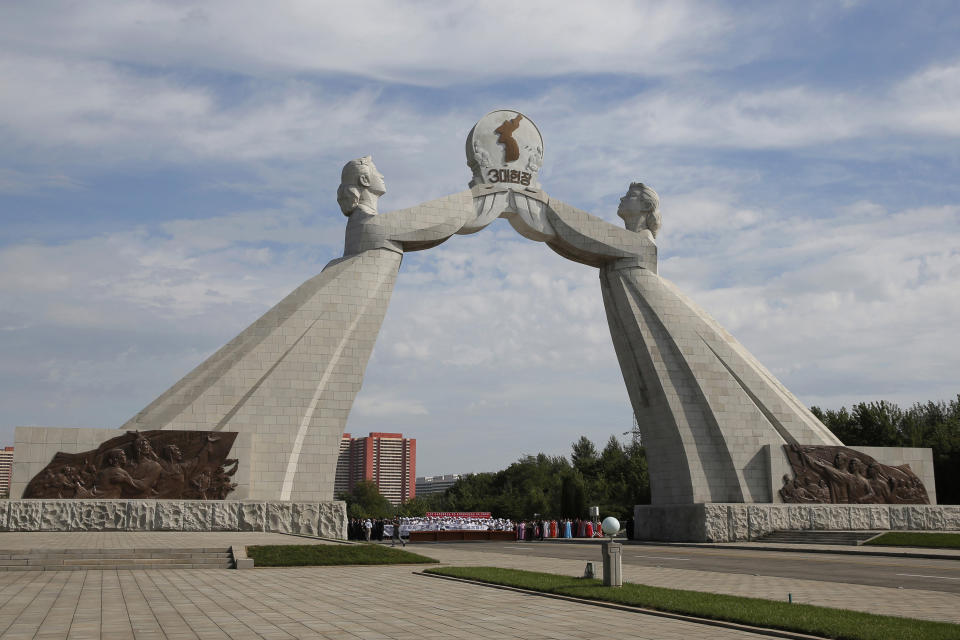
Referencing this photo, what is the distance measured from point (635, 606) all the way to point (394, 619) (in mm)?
1818

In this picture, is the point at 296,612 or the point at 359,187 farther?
the point at 359,187

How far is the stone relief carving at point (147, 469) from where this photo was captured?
543 inches

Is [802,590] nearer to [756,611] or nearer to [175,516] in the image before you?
[756,611]

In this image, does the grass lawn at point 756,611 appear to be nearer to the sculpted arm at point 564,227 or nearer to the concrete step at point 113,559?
the concrete step at point 113,559

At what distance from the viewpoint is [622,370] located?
1895cm

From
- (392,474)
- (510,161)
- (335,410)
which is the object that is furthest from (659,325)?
(392,474)

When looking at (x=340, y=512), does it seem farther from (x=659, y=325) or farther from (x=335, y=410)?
(x=659, y=325)

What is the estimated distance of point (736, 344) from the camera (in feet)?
61.7

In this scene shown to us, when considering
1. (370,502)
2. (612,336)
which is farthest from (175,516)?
(370,502)

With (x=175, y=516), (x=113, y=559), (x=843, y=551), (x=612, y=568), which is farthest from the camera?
(x=175, y=516)

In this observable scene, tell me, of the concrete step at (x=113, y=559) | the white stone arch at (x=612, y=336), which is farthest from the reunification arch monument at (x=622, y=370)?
the concrete step at (x=113, y=559)

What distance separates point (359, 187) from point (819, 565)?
1191cm

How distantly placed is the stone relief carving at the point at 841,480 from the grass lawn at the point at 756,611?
10814 millimetres

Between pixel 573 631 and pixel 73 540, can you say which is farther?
pixel 73 540
